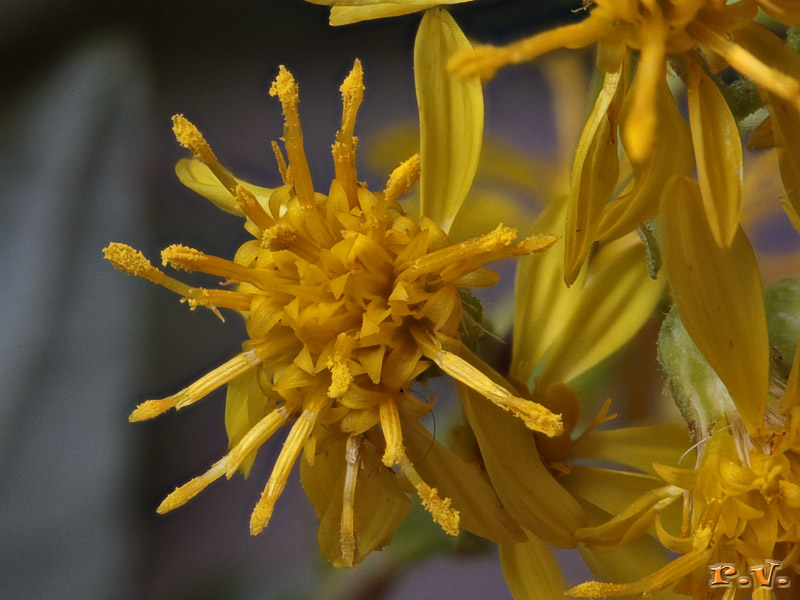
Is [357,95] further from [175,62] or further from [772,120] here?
[175,62]

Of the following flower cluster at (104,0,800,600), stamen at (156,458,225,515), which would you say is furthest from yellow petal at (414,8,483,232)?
stamen at (156,458,225,515)

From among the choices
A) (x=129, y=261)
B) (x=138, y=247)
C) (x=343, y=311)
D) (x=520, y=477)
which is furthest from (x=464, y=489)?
(x=138, y=247)

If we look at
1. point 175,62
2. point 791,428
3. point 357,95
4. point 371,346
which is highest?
point 175,62

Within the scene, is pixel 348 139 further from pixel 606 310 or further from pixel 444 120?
pixel 606 310

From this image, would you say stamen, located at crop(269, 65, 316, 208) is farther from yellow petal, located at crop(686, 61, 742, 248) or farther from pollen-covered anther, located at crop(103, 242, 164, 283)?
yellow petal, located at crop(686, 61, 742, 248)

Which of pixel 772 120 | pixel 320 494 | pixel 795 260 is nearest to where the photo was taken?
pixel 772 120

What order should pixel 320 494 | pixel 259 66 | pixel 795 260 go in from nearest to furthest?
pixel 320 494 < pixel 795 260 < pixel 259 66

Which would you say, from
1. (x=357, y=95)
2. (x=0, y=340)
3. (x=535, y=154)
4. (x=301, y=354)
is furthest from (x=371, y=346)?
(x=0, y=340)
